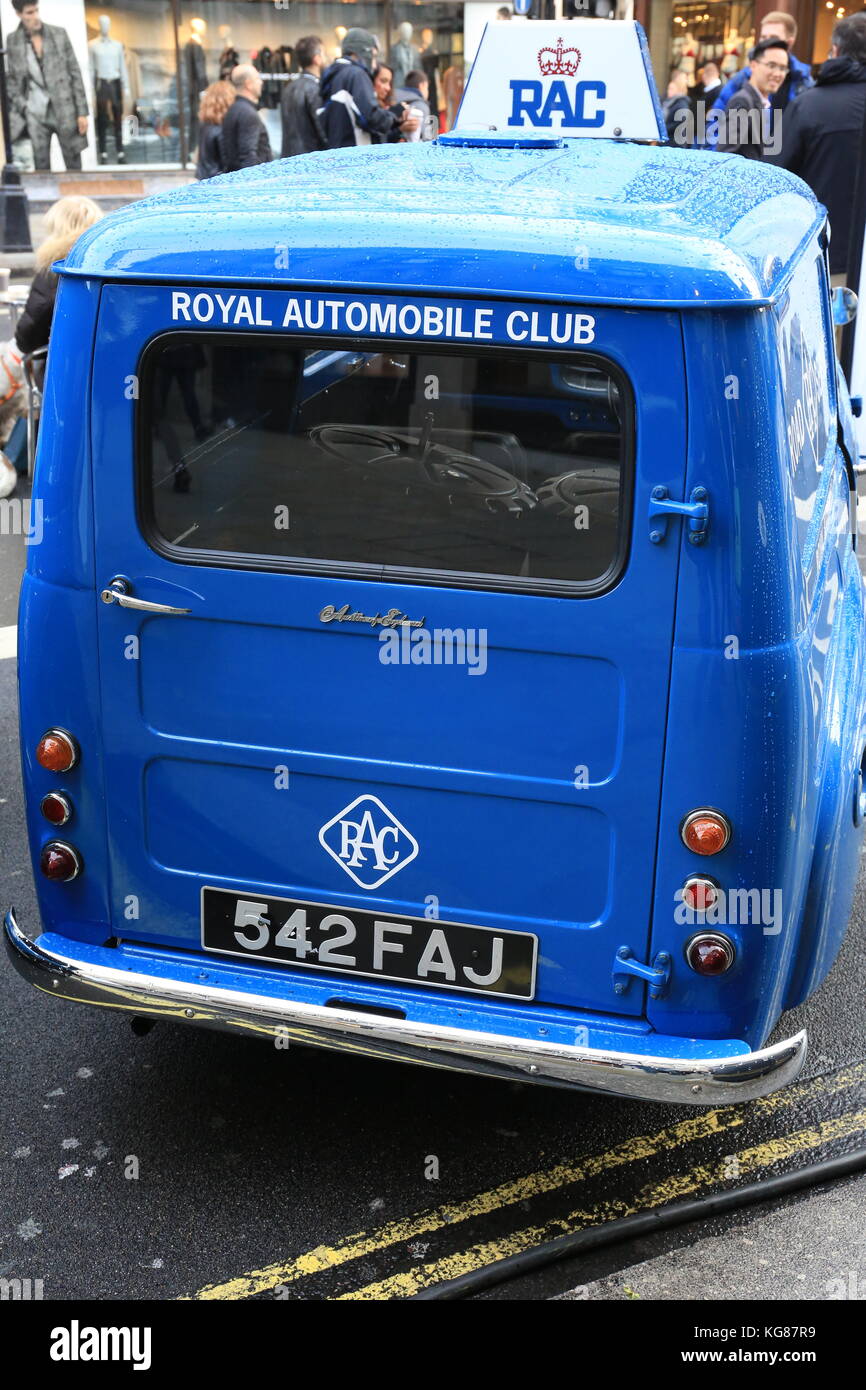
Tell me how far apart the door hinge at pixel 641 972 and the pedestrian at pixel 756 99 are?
911cm

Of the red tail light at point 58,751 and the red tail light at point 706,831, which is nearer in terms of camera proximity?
the red tail light at point 706,831

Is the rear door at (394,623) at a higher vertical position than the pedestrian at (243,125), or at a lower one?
lower

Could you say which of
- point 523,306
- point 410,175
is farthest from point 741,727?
point 410,175

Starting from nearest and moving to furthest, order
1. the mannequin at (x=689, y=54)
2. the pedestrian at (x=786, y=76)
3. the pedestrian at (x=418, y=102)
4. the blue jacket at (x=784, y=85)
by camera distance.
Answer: the pedestrian at (x=786, y=76), the blue jacket at (x=784, y=85), the pedestrian at (x=418, y=102), the mannequin at (x=689, y=54)

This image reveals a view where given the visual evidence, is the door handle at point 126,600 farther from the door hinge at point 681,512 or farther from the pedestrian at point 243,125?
the pedestrian at point 243,125

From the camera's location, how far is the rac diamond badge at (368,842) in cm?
333

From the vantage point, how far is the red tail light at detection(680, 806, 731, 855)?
10.2ft

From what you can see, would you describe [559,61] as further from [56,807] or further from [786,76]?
A: [786,76]

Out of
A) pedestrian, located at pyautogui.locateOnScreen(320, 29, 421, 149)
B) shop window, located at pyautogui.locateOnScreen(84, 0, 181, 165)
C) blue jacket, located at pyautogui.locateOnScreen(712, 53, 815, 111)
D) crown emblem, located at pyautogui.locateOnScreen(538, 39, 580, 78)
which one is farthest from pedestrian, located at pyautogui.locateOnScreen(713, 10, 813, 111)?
shop window, located at pyautogui.locateOnScreen(84, 0, 181, 165)

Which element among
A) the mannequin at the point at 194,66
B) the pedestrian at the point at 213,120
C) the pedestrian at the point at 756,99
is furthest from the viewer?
the mannequin at the point at 194,66

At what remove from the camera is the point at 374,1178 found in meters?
3.61

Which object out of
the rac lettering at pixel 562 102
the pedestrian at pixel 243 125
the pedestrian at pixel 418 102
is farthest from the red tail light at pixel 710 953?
the pedestrian at pixel 418 102

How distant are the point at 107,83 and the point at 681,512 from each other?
2114 cm

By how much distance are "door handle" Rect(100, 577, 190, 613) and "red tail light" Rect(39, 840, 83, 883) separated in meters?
0.67
